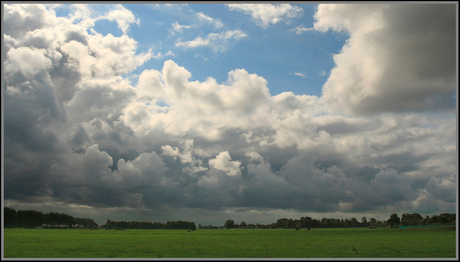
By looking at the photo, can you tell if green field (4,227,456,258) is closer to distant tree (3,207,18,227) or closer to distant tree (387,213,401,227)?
distant tree (3,207,18,227)

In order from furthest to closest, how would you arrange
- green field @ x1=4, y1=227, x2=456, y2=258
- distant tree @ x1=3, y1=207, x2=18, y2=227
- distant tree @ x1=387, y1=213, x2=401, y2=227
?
distant tree @ x1=387, y1=213, x2=401, y2=227, distant tree @ x1=3, y1=207, x2=18, y2=227, green field @ x1=4, y1=227, x2=456, y2=258

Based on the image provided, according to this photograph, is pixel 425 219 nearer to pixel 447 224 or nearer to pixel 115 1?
pixel 447 224

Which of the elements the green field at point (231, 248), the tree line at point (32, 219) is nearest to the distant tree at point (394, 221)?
the green field at point (231, 248)

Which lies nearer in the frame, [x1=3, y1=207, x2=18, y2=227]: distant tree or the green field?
the green field

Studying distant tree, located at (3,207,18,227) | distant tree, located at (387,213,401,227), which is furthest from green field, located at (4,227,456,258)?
distant tree, located at (387,213,401,227)

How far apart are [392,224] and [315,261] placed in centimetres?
20279

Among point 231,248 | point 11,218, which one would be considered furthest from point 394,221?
point 11,218

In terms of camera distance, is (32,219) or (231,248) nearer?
(231,248)

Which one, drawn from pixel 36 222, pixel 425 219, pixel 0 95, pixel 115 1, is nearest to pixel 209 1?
pixel 115 1

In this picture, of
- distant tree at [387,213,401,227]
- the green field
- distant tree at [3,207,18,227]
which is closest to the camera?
the green field

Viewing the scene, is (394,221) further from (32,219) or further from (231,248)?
(32,219)

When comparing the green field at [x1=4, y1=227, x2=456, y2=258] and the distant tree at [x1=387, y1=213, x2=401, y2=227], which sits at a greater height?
the green field at [x1=4, y1=227, x2=456, y2=258]

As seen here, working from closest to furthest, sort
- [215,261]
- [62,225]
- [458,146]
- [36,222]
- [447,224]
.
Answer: [215,261] < [458,146] < [447,224] < [36,222] < [62,225]

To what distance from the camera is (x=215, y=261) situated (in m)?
15.0
